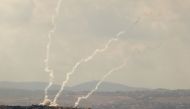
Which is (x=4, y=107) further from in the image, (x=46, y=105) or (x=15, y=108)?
(x=46, y=105)

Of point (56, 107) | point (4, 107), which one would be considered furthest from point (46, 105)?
point (4, 107)

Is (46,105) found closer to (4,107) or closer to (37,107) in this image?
(37,107)

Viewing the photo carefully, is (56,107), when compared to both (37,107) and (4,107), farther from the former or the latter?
(4,107)

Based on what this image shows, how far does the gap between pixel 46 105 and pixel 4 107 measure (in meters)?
16.3

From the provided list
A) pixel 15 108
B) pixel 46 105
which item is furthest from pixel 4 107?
pixel 46 105

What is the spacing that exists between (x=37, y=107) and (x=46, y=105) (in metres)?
4.24

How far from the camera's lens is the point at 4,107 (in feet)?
562

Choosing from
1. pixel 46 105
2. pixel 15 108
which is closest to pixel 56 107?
pixel 46 105

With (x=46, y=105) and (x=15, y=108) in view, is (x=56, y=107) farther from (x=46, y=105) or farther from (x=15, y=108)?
(x=15, y=108)

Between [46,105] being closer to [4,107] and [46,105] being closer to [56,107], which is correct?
[56,107]

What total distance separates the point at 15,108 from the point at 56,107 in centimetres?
1560

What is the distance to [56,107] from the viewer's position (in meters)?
172

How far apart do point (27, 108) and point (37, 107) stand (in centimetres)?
528

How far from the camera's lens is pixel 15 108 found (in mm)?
168750
